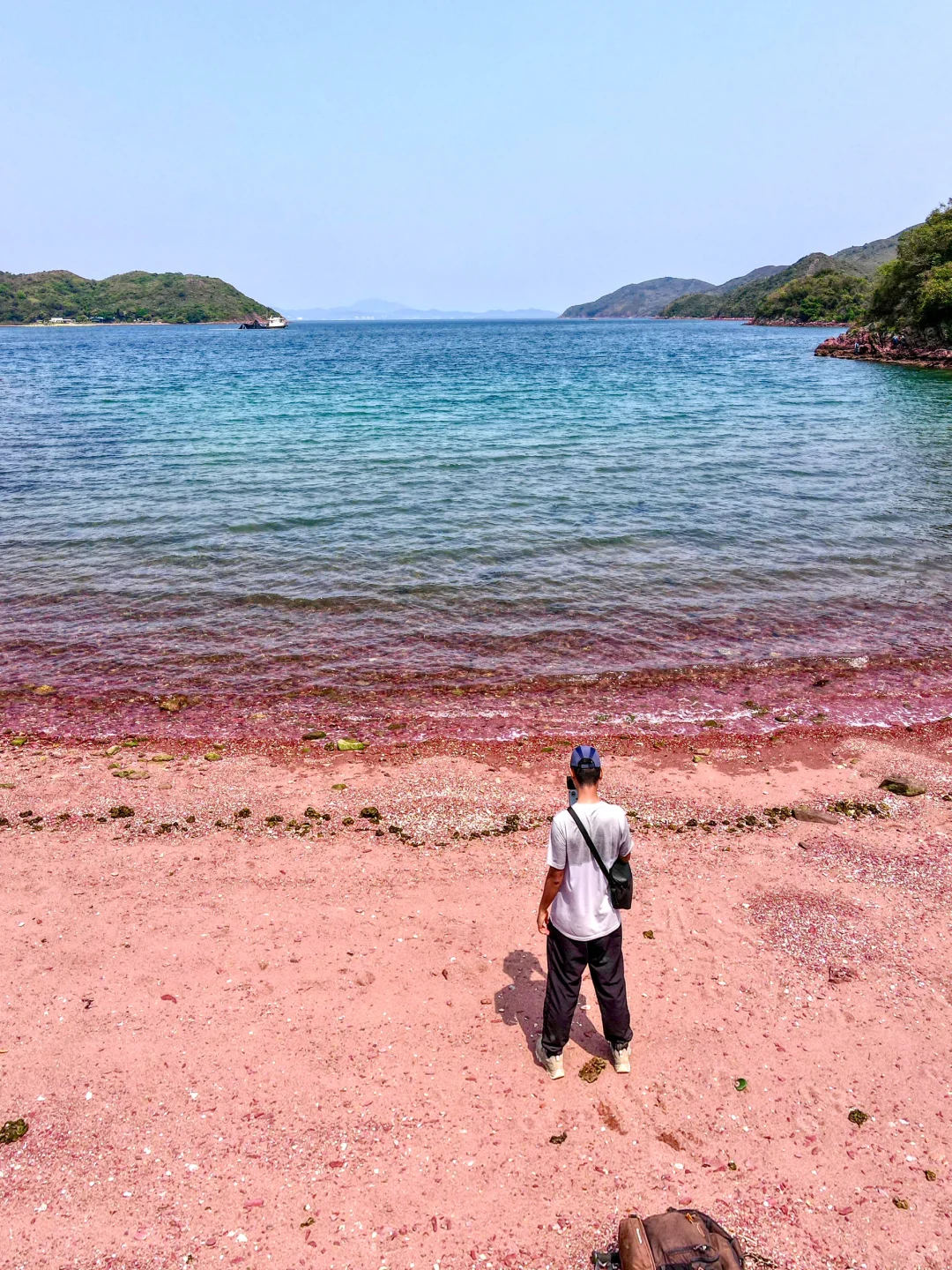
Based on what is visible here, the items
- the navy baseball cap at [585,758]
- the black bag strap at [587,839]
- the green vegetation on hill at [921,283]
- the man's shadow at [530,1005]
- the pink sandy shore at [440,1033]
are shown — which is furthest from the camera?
the green vegetation on hill at [921,283]

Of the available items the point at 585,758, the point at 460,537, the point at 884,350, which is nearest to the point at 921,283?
the point at 884,350

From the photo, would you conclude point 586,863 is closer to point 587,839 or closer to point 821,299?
point 587,839

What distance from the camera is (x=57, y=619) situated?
16.9 metres

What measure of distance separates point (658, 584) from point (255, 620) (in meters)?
9.76

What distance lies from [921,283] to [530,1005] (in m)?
84.1

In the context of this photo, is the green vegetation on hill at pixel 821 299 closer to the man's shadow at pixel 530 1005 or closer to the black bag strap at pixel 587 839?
the man's shadow at pixel 530 1005

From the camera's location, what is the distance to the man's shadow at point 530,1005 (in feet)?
21.9

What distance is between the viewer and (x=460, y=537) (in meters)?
22.5

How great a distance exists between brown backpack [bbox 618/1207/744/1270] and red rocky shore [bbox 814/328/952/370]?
78.1m

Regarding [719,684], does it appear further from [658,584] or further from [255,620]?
[255,620]

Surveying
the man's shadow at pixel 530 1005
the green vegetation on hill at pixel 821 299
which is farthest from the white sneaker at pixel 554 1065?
the green vegetation on hill at pixel 821 299

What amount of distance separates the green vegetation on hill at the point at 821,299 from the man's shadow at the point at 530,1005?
196 metres

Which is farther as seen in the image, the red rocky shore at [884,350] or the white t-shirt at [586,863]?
the red rocky shore at [884,350]

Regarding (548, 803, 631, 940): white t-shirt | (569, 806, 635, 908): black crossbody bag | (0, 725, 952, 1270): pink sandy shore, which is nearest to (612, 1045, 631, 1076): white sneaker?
(0, 725, 952, 1270): pink sandy shore
